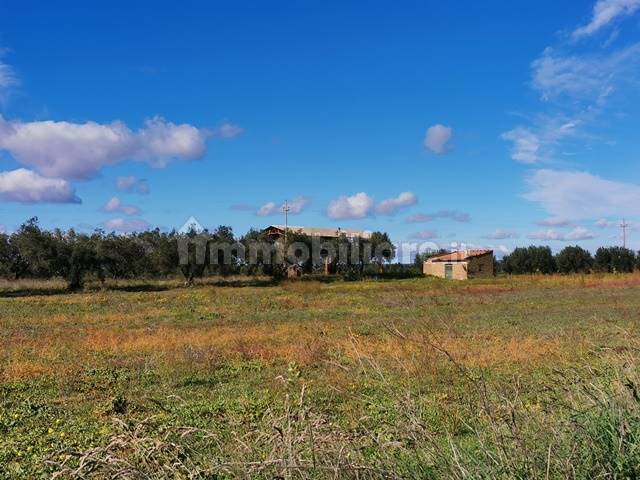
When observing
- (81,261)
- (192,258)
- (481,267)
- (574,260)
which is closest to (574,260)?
(574,260)

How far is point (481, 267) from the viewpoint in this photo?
2486 inches

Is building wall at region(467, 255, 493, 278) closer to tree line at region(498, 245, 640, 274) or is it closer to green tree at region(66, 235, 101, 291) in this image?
tree line at region(498, 245, 640, 274)

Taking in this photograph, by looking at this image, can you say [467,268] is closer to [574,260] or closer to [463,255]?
[463,255]

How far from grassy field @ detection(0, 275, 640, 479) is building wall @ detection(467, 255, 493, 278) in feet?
122

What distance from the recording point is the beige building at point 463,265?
5980 centimetres

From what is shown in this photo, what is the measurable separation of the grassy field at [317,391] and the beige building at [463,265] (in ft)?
117

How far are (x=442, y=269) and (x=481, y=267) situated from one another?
450cm

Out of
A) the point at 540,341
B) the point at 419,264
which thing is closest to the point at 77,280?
the point at 540,341

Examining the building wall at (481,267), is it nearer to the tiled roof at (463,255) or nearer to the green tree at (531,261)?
the tiled roof at (463,255)

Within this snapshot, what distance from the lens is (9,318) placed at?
18734 millimetres

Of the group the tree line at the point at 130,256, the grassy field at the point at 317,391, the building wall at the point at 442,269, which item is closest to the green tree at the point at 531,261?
the building wall at the point at 442,269

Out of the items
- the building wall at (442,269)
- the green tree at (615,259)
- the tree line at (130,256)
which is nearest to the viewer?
the tree line at (130,256)

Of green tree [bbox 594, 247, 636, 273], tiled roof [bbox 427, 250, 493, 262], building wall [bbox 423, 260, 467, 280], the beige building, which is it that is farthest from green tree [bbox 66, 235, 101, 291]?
green tree [bbox 594, 247, 636, 273]

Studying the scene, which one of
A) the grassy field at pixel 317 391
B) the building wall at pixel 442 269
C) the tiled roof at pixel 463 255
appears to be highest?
the tiled roof at pixel 463 255
